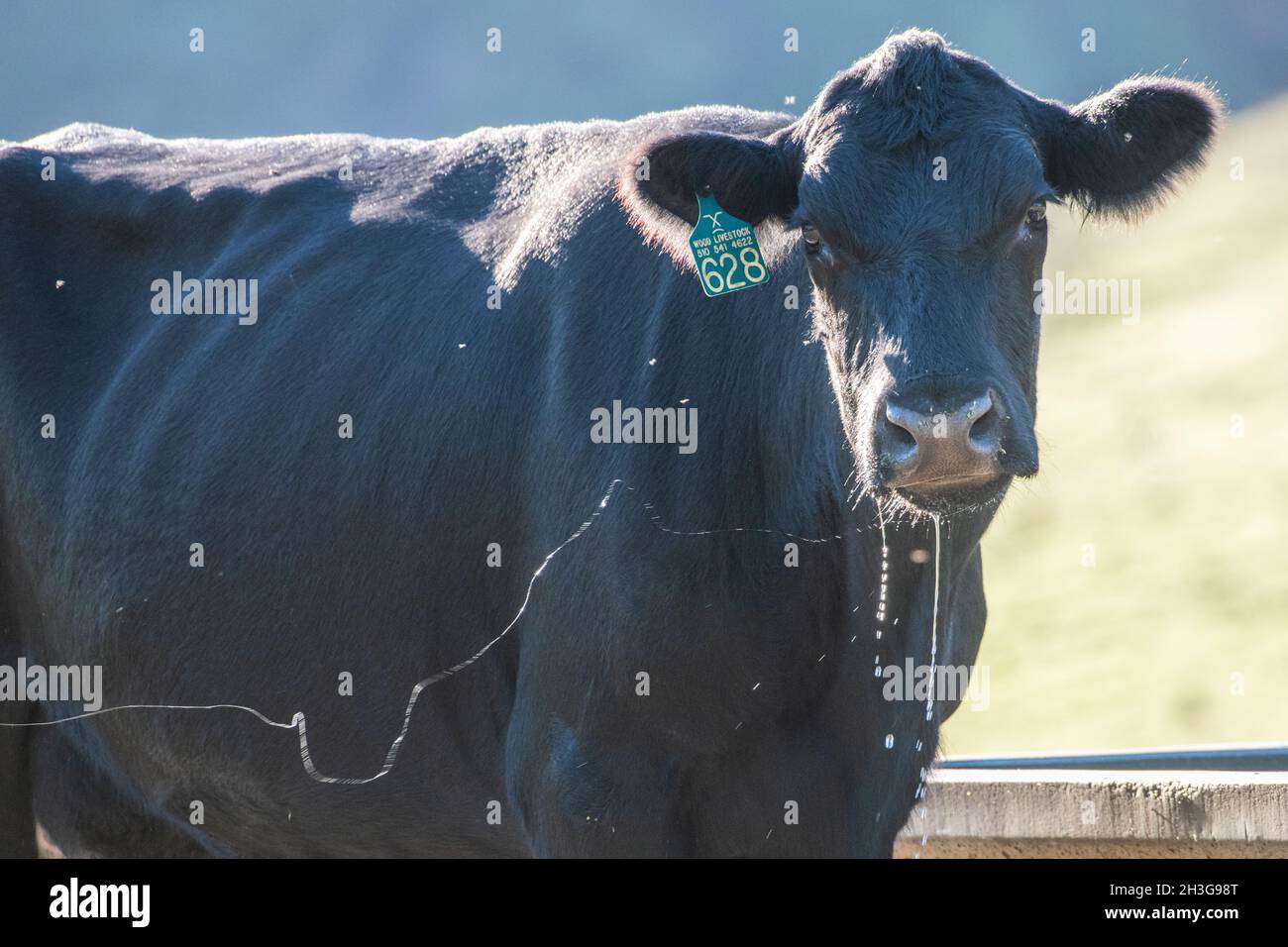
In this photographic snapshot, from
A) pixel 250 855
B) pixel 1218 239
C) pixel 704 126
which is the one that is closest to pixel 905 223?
pixel 704 126

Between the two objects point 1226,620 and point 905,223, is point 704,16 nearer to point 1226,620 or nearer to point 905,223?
point 1226,620

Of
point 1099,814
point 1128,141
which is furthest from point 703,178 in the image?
point 1099,814

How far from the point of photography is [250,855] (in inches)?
263

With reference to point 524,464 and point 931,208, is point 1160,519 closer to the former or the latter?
point 524,464

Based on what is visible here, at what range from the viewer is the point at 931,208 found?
4922 mm

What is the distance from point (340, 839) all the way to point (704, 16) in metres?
163

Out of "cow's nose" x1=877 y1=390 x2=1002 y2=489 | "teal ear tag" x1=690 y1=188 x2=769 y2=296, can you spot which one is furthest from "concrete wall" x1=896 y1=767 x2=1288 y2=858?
"teal ear tag" x1=690 y1=188 x2=769 y2=296

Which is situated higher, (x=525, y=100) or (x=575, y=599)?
(x=525, y=100)

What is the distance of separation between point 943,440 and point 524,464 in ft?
5.63

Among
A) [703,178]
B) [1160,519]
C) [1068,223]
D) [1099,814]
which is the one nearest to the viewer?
[703,178]

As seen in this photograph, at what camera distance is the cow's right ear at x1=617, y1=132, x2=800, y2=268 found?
5.36 meters

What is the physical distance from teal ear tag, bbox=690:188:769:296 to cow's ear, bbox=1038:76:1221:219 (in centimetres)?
96

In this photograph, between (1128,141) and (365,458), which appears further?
(365,458)

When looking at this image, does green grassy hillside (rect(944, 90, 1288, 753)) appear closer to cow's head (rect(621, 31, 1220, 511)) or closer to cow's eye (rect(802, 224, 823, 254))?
Answer: cow's head (rect(621, 31, 1220, 511))
